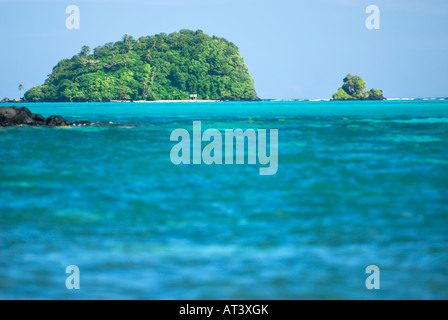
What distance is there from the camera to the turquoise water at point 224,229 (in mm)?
10445

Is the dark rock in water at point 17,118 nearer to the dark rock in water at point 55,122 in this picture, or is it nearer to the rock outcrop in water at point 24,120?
the rock outcrop in water at point 24,120

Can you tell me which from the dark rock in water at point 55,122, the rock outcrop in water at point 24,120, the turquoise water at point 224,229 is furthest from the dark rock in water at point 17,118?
the turquoise water at point 224,229

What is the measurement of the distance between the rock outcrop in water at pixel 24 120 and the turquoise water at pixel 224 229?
93.3 feet

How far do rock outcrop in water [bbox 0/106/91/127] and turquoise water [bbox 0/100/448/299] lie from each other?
28.4m

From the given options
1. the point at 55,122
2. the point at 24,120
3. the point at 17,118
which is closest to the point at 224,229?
the point at 55,122

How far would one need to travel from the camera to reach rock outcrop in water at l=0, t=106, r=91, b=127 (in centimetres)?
5617

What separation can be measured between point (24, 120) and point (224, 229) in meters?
47.1

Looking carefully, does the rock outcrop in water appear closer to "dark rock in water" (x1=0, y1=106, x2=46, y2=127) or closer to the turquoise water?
"dark rock in water" (x1=0, y1=106, x2=46, y2=127)

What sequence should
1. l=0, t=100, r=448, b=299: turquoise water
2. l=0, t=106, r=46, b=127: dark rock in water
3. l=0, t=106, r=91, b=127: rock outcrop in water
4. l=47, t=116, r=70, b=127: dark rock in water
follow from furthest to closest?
l=0, t=106, r=46, b=127: dark rock in water < l=0, t=106, r=91, b=127: rock outcrop in water < l=47, t=116, r=70, b=127: dark rock in water < l=0, t=100, r=448, b=299: turquoise water

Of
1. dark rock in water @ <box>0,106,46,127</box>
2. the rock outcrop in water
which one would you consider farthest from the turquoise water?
dark rock in water @ <box>0,106,46,127</box>

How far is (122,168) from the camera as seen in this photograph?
2652cm

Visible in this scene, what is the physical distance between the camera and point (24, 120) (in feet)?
189

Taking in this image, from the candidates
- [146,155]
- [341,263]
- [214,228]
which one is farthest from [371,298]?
[146,155]
